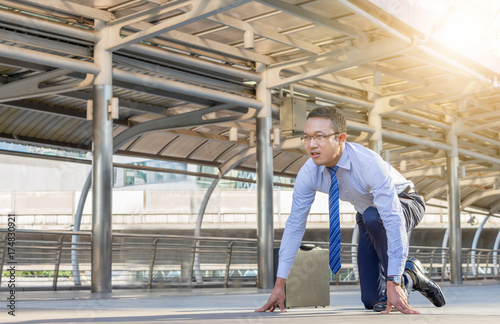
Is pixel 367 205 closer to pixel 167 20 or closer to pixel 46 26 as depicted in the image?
pixel 167 20

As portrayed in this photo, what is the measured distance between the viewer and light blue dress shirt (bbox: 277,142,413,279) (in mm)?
4051

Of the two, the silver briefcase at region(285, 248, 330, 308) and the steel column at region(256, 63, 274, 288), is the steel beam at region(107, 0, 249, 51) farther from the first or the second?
the silver briefcase at region(285, 248, 330, 308)

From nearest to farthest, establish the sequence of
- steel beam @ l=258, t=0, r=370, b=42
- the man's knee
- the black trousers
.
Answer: the man's knee < the black trousers < steel beam @ l=258, t=0, r=370, b=42

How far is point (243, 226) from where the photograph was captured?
3741 cm

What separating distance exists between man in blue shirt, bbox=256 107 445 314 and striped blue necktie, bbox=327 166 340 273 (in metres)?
0.05

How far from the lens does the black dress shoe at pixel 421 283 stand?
15.3 ft

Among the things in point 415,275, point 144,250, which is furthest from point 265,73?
point 415,275

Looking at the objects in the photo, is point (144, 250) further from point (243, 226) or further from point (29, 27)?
point (243, 226)

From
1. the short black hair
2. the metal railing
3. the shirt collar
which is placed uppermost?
the short black hair

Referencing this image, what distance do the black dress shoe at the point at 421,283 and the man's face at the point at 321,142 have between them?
1105mm

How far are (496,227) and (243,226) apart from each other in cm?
1497

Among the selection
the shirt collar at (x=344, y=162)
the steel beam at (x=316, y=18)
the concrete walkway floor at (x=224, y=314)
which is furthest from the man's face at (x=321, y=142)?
the steel beam at (x=316, y=18)

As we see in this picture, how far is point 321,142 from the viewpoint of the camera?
3986mm

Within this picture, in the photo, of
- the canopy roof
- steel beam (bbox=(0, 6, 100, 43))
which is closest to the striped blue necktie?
the canopy roof
